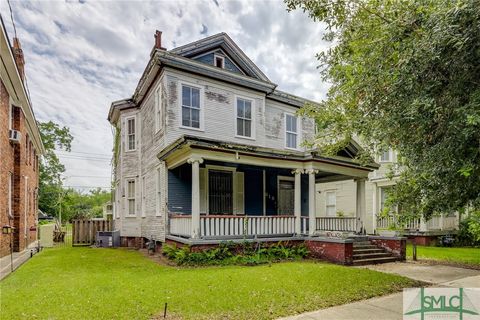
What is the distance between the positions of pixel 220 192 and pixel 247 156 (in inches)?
112

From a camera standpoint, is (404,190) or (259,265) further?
(259,265)

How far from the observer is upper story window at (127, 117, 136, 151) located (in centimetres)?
1556

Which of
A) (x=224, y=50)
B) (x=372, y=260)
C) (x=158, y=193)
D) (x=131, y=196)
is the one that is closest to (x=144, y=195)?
(x=131, y=196)

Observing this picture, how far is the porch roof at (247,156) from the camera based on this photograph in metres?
9.80

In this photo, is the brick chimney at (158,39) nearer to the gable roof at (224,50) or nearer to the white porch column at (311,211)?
the gable roof at (224,50)

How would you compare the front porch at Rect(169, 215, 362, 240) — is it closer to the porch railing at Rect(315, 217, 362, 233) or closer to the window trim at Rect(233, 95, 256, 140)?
the porch railing at Rect(315, 217, 362, 233)

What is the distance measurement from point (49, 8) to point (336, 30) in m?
8.78

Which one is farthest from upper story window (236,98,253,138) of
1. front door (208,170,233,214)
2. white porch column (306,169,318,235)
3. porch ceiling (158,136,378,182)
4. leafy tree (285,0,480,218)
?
leafy tree (285,0,480,218)

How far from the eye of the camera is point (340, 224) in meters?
13.6

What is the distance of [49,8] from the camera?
390 inches

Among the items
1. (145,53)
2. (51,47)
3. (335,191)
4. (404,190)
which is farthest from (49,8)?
(335,191)

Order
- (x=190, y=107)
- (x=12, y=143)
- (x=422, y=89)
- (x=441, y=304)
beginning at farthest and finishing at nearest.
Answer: (x=12, y=143)
(x=190, y=107)
(x=441, y=304)
(x=422, y=89)

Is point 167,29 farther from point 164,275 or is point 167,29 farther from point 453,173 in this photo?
point 453,173

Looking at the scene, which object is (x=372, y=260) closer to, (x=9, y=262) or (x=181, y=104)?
(x=181, y=104)
